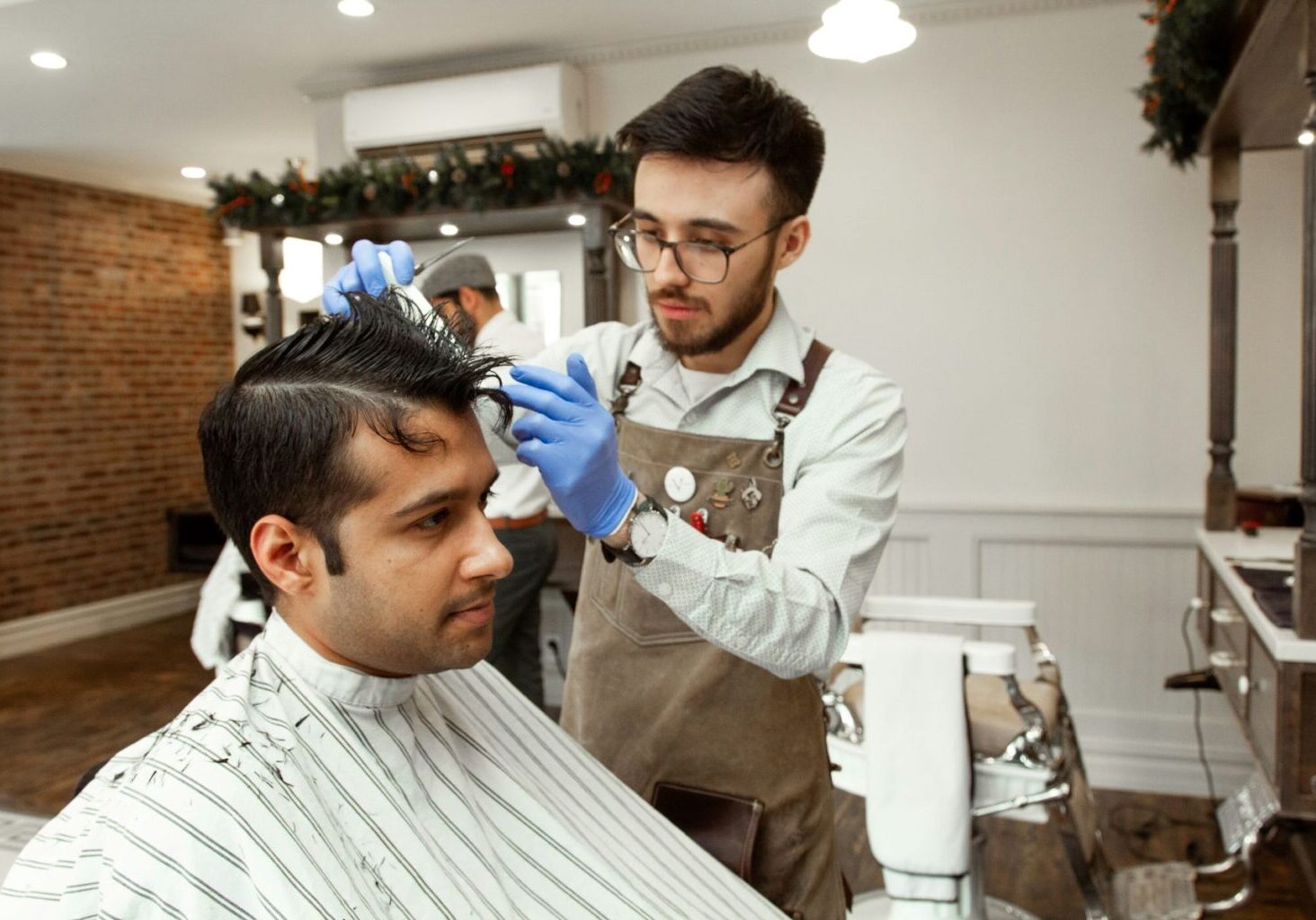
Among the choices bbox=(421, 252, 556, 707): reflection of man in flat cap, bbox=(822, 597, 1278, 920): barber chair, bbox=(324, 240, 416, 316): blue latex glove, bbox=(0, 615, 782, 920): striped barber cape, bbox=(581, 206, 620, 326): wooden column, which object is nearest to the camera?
bbox=(0, 615, 782, 920): striped barber cape

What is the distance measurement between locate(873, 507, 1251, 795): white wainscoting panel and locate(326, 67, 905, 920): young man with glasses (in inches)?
99.3

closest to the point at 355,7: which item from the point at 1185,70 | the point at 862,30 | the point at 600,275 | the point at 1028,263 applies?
the point at 600,275

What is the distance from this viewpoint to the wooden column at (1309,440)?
6.31 feet

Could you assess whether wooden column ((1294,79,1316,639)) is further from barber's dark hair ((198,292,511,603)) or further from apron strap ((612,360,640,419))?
barber's dark hair ((198,292,511,603))

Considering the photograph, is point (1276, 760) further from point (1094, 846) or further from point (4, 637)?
point (4, 637)

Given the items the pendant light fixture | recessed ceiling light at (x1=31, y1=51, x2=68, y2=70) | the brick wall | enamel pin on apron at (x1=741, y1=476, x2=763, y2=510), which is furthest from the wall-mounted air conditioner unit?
enamel pin on apron at (x1=741, y1=476, x2=763, y2=510)

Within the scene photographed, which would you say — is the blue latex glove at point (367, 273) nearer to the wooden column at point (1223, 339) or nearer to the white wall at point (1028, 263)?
the wooden column at point (1223, 339)

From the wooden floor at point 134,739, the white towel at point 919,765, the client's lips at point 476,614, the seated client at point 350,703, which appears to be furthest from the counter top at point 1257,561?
the client's lips at point 476,614

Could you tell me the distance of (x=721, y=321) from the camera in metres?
1.43

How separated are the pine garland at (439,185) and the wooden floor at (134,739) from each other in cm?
221

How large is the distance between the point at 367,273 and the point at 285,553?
0.41 metres

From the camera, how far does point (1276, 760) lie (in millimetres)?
1995

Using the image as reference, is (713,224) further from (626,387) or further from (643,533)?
(643,533)

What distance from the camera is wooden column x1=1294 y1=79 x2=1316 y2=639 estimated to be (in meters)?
1.92
